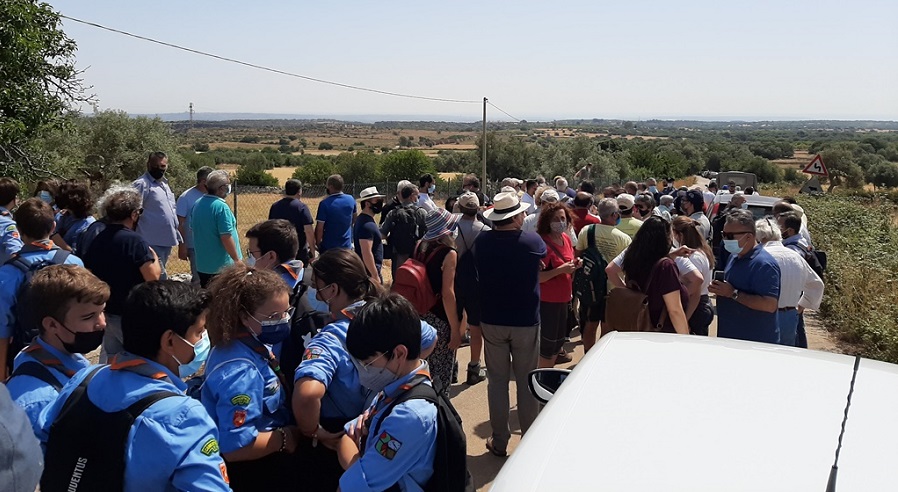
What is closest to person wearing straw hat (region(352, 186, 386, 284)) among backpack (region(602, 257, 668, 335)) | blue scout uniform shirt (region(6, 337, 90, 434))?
backpack (region(602, 257, 668, 335))

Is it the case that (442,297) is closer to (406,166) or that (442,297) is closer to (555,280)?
(555,280)

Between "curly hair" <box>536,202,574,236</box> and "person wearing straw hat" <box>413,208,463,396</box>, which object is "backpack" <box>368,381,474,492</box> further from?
"curly hair" <box>536,202,574,236</box>

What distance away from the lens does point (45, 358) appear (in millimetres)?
2617

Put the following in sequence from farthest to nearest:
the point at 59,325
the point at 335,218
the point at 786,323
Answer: the point at 335,218
the point at 786,323
the point at 59,325

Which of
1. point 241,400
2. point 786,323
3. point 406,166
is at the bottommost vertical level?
point 406,166

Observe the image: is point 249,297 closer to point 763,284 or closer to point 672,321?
point 672,321

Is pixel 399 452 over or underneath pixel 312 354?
underneath

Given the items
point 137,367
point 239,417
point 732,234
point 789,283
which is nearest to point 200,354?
point 239,417

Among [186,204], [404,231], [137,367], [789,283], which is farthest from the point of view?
[404,231]

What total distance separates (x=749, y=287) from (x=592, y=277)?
5.04ft

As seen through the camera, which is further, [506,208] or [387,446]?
Answer: [506,208]

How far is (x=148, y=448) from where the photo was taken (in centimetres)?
200

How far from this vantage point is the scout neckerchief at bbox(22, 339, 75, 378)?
8.57 ft

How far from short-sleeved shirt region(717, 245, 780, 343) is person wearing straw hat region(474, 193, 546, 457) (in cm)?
141
